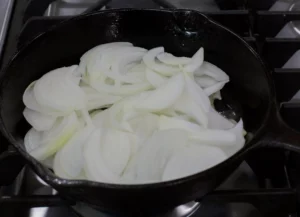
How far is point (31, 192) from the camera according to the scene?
0.67 meters

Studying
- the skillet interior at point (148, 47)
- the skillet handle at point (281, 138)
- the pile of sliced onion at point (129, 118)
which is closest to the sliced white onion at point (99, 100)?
the pile of sliced onion at point (129, 118)

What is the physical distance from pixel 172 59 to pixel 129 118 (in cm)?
14

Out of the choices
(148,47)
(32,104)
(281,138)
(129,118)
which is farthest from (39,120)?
(281,138)

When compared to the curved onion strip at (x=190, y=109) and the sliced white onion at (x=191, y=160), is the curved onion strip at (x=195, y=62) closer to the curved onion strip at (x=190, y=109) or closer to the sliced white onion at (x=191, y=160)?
the curved onion strip at (x=190, y=109)

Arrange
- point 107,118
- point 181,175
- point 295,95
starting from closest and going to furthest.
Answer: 1. point 181,175
2. point 107,118
3. point 295,95

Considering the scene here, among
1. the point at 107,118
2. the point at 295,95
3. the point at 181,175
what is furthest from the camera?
the point at 295,95

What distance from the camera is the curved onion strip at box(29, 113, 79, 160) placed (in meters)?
0.61

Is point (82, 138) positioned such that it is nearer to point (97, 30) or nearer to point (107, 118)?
point (107, 118)

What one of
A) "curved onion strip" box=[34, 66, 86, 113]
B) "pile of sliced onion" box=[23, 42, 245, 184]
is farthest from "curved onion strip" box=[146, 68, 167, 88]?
"curved onion strip" box=[34, 66, 86, 113]

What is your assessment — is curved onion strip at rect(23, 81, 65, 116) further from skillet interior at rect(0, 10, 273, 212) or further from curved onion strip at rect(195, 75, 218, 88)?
curved onion strip at rect(195, 75, 218, 88)

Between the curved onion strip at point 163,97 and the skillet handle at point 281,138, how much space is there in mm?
158

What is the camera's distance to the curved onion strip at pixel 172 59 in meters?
0.72

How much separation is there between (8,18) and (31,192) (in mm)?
371

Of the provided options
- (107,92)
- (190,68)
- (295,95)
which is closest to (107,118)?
(107,92)
